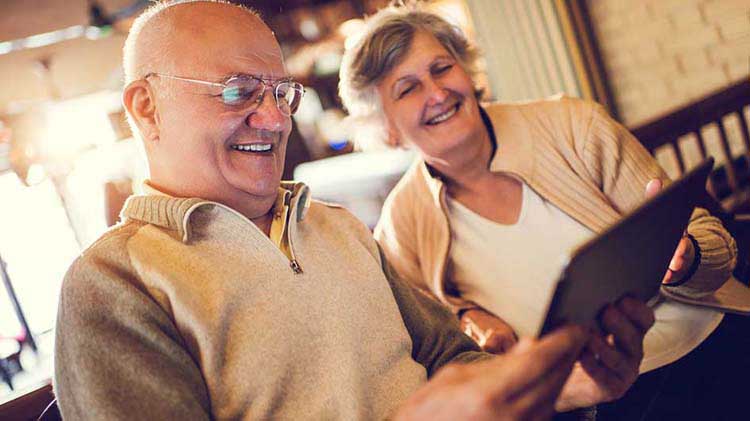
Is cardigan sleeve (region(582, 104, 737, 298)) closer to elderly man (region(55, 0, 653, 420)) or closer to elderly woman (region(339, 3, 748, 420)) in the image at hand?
elderly woman (region(339, 3, 748, 420))

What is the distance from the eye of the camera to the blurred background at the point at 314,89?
3219 mm

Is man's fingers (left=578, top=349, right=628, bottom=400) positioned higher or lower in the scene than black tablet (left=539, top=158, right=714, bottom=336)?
lower

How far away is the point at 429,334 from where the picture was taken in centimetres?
133

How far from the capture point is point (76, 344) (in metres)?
0.88

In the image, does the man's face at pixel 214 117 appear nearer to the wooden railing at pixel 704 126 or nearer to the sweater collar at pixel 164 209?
the sweater collar at pixel 164 209

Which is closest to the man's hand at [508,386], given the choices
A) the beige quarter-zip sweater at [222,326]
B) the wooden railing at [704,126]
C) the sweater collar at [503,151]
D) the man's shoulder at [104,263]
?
the beige quarter-zip sweater at [222,326]

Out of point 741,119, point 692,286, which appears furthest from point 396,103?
point 741,119

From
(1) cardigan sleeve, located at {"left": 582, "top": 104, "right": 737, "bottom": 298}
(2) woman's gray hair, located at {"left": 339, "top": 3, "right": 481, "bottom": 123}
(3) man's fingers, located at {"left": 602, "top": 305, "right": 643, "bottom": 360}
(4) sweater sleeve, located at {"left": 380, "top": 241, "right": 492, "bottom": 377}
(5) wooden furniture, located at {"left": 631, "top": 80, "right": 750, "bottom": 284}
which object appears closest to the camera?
(3) man's fingers, located at {"left": 602, "top": 305, "right": 643, "bottom": 360}

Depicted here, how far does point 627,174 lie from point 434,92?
22.0 inches

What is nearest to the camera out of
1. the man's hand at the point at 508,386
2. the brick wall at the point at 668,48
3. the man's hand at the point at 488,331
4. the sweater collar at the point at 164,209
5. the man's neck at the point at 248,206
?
the man's hand at the point at 508,386

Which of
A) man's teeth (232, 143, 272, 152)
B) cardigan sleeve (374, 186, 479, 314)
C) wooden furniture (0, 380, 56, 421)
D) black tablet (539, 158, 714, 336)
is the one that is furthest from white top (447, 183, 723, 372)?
wooden furniture (0, 380, 56, 421)

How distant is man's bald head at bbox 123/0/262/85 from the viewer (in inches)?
44.2

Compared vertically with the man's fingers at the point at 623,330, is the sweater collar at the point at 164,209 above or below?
above

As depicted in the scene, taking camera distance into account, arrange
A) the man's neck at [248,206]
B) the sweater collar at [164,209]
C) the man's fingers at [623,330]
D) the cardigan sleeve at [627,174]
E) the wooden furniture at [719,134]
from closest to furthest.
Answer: the man's fingers at [623,330] → the sweater collar at [164,209] → the man's neck at [248,206] → the cardigan sleeve at [627,174] → the wooden furniture at [719,134]
